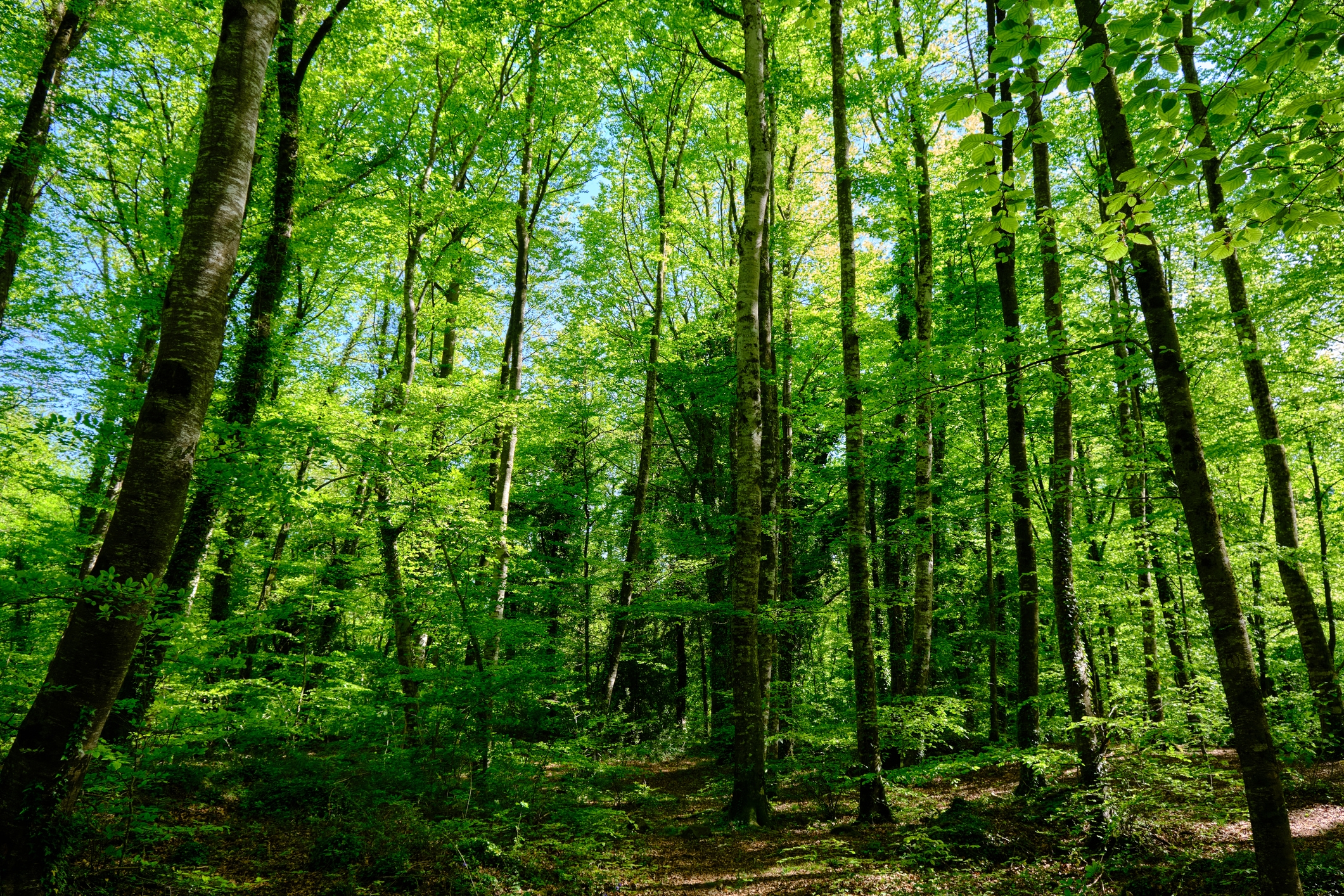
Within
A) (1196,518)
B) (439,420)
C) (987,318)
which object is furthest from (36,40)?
(987,318)

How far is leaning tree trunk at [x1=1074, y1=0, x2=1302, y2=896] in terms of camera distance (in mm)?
3707

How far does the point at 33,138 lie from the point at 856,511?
41.6ft

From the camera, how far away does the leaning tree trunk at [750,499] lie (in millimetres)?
7965

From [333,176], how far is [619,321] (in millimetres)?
9710

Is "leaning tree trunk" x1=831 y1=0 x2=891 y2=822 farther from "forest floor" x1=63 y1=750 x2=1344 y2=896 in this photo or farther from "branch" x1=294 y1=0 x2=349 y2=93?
"branch" x1=294 y1=0 x2=349 y2=93

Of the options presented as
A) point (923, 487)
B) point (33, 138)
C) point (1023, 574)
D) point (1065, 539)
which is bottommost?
point (1023, 574)

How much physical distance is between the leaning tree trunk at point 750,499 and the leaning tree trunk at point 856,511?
126 cm

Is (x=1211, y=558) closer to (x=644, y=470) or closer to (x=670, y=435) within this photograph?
(x=644, y=470)

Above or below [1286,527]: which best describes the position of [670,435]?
above

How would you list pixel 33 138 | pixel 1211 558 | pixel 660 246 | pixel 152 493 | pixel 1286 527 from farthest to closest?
pixel 660 246 → pixel 1286 527 → pixel 33 138 → pixel 1211 558 → pixel 152 493

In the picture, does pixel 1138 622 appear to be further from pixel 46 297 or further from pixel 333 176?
pixel 46 297

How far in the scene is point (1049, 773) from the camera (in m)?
7.86

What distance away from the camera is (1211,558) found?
407cm

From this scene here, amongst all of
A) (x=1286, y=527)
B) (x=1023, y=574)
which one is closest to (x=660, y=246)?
(x=1023, y=574)
